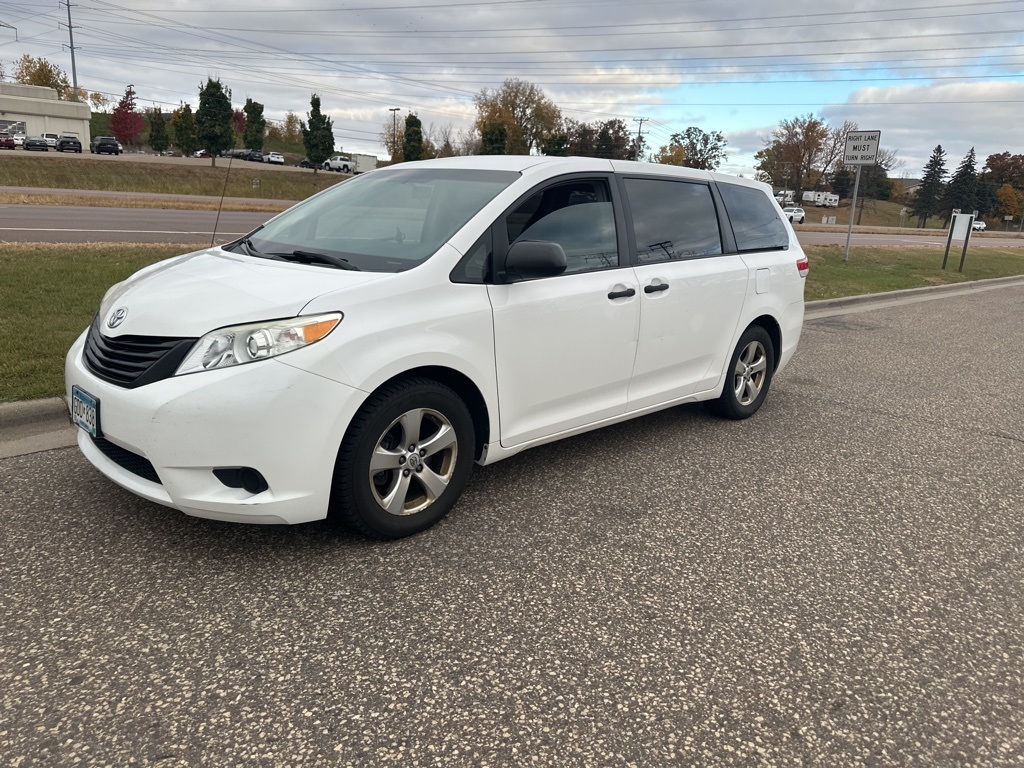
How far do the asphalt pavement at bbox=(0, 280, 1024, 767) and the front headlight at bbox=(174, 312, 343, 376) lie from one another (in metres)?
0.88

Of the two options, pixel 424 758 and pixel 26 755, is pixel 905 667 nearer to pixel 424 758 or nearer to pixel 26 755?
pixel 424 758

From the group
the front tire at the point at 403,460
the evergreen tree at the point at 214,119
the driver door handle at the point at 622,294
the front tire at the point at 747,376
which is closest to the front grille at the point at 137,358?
the front tire at the point at 403,460

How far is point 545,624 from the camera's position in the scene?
2830 millimetres

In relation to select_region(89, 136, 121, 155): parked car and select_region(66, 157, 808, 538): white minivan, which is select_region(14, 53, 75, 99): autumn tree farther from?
select_region(66, 157, 808, 538): white minivan

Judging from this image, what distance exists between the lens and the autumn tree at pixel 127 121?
85.4 m

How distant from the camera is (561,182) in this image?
13.1 ft

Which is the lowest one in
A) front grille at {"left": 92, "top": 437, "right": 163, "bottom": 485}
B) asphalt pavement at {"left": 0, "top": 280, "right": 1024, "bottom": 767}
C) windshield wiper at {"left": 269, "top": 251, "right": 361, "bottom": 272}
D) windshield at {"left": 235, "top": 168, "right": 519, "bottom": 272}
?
asphalt pavement at {"left": 0, "top": 280, "right": 1024, "bottom": 767}

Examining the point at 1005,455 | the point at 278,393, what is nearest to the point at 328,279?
the point at 278,393

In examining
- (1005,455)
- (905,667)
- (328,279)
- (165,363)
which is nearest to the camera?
(905,667)

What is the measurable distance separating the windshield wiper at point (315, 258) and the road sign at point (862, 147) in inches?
696

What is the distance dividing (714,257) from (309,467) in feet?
10.3

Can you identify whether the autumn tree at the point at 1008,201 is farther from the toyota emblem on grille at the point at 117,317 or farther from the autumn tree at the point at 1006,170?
the toyota emblem on grille at the point at 117,317

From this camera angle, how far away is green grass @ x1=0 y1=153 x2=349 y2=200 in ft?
116

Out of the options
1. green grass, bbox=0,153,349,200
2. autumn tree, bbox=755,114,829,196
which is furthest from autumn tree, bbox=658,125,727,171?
green grass, bbox=0,153,349,200
